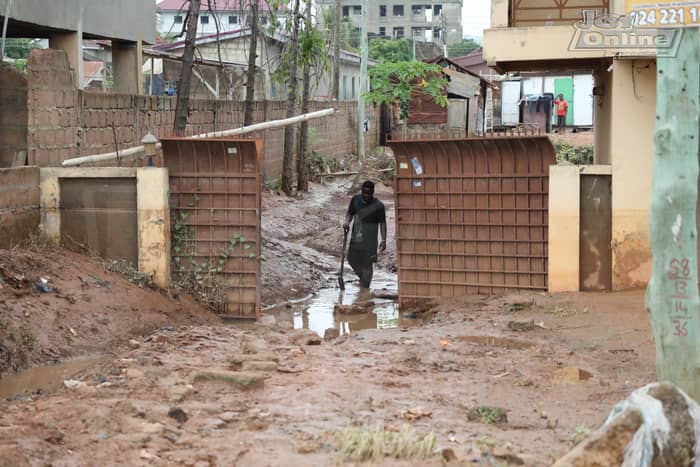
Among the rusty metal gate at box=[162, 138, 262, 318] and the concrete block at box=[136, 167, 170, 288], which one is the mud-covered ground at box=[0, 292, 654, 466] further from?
the concrete block at box=[136, 167, 170, 288]

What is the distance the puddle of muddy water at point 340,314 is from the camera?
1301 centimetres

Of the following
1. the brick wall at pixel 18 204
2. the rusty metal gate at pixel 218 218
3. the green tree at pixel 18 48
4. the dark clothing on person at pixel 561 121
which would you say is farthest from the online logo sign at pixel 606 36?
the green tree at pixel 18 48

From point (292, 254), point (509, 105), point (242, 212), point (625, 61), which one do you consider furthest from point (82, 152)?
point (509, 105)

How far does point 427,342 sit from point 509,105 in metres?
37.0

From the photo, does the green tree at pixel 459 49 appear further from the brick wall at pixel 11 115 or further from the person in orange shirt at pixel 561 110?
the brick wall at pixel 11 115

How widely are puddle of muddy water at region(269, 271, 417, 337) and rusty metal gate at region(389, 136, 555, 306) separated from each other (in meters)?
0.51

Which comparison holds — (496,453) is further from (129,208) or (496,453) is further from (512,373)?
(129,208)

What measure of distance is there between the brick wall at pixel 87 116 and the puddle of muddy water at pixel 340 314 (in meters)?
3.64

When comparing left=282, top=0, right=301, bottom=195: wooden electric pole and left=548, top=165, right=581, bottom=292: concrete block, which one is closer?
left=548, top=165, right=581, bottom=292: concrete block

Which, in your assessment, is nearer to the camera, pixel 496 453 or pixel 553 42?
pixel 496 453

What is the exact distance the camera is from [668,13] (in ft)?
20.3

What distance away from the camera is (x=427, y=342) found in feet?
34.4

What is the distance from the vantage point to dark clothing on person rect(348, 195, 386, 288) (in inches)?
597

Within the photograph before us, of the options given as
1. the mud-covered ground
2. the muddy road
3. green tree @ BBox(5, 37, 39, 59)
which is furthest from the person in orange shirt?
the mud-covered ground
